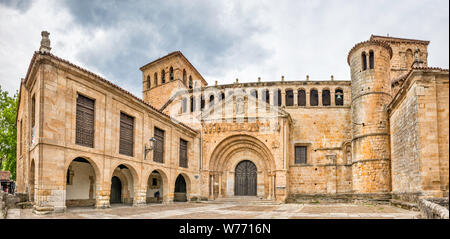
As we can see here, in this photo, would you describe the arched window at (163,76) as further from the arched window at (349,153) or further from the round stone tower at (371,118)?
the arched window at (349,153)

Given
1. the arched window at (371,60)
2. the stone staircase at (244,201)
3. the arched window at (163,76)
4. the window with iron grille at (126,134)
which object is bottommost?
the stone staircase at (244,201)

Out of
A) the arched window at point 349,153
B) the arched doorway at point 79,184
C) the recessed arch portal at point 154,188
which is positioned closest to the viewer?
the arched doorway at point 79,184

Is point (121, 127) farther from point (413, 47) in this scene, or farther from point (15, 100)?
point (413, 47)

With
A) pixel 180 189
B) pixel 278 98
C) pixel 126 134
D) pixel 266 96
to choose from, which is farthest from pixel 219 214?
pixel 266 96

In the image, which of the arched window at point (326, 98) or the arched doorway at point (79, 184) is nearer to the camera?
the arched doorway at point (79, 184)

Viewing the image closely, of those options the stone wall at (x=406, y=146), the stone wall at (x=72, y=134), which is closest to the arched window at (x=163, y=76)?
the stone wall at (x=72, y=134)

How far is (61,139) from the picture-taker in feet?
45.6

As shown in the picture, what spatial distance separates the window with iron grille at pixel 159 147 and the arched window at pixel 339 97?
15.2 metres

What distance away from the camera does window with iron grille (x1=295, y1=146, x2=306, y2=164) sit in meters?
28.0

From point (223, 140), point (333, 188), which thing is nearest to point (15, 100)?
point (223, 140)

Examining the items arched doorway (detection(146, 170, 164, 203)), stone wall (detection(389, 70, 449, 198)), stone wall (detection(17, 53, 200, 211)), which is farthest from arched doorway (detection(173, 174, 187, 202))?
stone wall (detection(389, 70, 449, 198))

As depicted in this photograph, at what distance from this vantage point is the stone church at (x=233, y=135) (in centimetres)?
1447

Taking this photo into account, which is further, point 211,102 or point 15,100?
point 211,102
